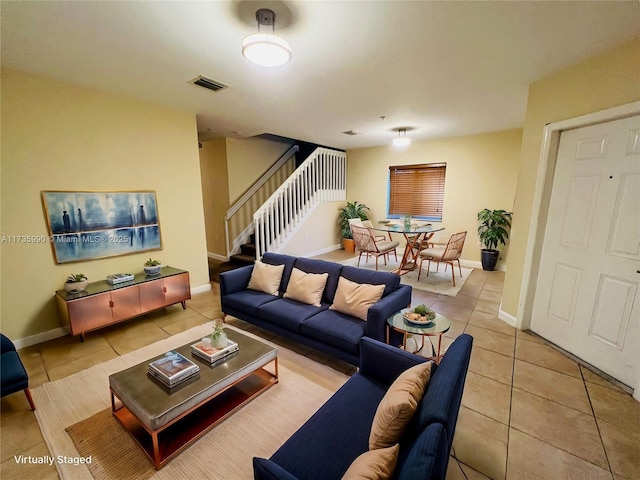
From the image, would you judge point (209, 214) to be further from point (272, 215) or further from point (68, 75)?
point (68, 75)

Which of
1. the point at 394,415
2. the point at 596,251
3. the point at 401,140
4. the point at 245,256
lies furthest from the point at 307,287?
the point at 401,140

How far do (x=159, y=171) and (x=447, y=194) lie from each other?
5.55 meters

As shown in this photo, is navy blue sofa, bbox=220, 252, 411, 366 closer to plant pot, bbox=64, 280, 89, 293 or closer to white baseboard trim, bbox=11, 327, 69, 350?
plant pot, bbox=64, 280, 89, 293

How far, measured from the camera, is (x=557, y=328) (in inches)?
107

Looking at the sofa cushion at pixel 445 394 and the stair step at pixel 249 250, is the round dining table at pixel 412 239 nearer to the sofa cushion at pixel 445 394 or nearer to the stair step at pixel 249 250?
the stair step at pixel 249 250

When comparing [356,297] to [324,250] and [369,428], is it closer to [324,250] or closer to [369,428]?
[369,428]

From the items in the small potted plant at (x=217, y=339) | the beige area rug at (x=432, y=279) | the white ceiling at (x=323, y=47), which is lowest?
the beige area rug at (x=432, y=279)

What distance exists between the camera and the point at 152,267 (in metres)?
3.38

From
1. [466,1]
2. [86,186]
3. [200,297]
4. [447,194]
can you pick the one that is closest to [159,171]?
[86,186]

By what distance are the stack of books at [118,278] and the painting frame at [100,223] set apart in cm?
27

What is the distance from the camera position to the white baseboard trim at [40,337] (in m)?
2.73

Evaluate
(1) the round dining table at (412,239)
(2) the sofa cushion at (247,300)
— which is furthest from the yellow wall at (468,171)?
(2) the sofa cushion at (247,300)

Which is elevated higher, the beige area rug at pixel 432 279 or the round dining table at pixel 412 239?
the round dining table at pixel 412 239

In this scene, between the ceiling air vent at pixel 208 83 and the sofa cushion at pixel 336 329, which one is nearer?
the sofa cushion at pixel 336 329
